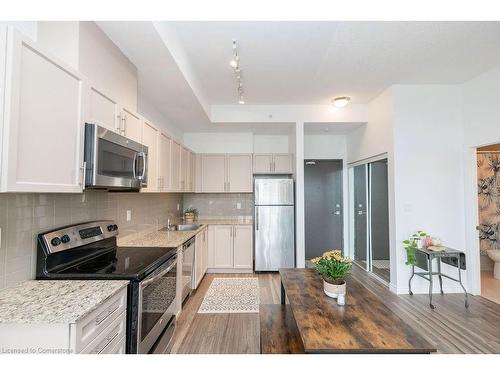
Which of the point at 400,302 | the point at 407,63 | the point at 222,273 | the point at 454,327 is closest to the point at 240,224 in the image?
the point at 222,273

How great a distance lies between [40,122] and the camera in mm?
1161

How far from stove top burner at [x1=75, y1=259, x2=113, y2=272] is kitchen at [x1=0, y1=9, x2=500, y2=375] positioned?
0.06 feet

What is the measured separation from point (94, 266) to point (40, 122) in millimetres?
1086

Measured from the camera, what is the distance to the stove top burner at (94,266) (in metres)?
1.69

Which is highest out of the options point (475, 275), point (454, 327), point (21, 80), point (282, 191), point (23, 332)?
point (21, 80)

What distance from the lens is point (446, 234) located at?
11.1 ft

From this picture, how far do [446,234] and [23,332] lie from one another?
441cm

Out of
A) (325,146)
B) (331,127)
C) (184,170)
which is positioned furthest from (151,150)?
(325,146)

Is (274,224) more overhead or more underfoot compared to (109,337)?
more overhead

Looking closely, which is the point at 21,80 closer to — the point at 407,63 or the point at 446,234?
the point at 407,63

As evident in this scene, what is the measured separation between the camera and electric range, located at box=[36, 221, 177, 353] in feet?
5.06

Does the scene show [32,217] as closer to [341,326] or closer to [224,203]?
[341,326]

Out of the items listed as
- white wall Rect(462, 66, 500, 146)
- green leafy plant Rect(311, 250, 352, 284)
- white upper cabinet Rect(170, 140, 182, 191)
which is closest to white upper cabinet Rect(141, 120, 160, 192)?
white upper cabinet Rect(170, 140, 182, 191)
